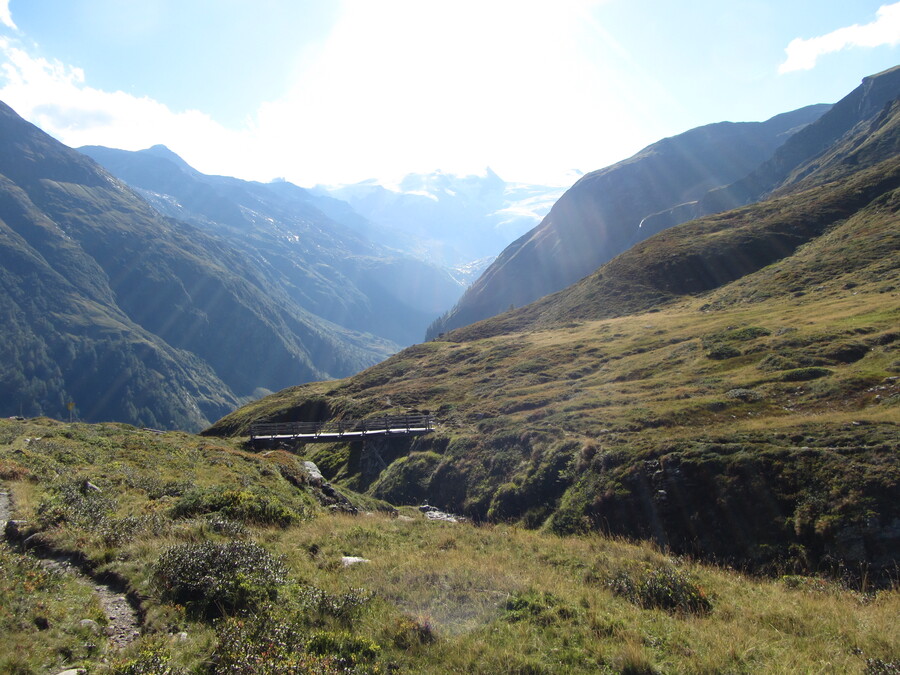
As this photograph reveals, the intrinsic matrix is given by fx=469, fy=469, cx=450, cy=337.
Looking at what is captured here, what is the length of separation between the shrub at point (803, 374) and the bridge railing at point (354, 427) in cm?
2758

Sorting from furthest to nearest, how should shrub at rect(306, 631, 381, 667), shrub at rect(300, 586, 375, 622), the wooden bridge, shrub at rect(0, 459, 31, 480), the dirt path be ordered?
the wooden bridge < shrub at rect(0, 459, 31, 480) < shrub at rect(300, 586, 375, 622) < the dirt path < shrub at rect(306, 631, 381, 667)

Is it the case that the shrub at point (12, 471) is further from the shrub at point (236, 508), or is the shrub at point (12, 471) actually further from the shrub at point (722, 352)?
the shrub at point (722, 352)

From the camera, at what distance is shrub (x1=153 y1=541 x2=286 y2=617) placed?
8594 millimetres

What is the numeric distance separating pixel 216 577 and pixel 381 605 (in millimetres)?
3222

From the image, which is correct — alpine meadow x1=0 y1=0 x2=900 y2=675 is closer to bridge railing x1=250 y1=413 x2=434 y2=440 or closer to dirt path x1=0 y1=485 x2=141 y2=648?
dirt path x1=0 y1=485 x2=141 y2=648

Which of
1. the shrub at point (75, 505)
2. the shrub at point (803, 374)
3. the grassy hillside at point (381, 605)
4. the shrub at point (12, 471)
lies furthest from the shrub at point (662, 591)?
the shrub at point (803, 374)

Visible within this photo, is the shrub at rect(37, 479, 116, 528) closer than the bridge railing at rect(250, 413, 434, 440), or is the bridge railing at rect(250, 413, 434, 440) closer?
Result: the shrub at rect(37, 479, 116, 528)

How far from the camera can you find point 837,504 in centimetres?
1538

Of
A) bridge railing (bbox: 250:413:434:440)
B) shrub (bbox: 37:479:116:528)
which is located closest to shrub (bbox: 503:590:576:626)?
shrub (bbox: 37:479:116:528)

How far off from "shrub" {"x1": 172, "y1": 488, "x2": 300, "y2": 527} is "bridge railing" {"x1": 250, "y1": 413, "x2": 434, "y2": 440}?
94.6 feet

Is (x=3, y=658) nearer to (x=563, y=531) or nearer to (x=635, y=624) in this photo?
(x=635, y=624)

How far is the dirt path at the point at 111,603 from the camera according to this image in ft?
25.8

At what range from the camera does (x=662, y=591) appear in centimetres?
971

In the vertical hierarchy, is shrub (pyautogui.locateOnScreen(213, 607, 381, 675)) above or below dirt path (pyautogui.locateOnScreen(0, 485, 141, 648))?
above
